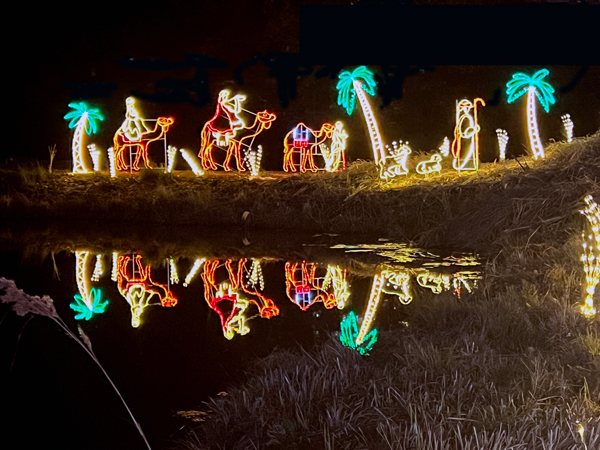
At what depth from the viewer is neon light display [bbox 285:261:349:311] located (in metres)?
6.64

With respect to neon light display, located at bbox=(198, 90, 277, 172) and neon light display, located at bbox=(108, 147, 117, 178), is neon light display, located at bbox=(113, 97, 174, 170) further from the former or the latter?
neon light display, located at bbox=(198, 90, 277, 172)

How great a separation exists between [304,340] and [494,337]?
135 centimetres

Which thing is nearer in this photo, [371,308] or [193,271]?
[371,308]

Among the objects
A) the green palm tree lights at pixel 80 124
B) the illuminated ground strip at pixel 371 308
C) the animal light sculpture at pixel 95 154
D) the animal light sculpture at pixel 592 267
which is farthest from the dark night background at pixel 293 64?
the animal light sculpture at pixel 592 267

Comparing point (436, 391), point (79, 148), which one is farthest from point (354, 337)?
point (79, 148)

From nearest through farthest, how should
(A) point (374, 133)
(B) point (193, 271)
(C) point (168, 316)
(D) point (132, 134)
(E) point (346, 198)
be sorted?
(C) point (168, 316), (B) point (193, 271), (E) point (346, 198), (A) point (374, 133), (D) point (132, 134)

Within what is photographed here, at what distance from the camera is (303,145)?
15117 mm

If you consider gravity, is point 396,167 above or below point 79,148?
below

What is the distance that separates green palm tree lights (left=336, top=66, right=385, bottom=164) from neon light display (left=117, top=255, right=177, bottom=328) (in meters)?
6.01

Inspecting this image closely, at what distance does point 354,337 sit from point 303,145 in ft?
33.7

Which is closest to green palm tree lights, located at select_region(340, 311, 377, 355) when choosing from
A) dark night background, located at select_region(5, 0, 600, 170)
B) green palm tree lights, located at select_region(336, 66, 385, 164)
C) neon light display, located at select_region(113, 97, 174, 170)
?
green palm tree lights, located at select_region(336, 66, 385, 164)

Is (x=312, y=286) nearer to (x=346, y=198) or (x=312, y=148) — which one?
(x=346, y=198)

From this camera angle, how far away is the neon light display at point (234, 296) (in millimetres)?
5848

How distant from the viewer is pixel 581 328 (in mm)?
4938
